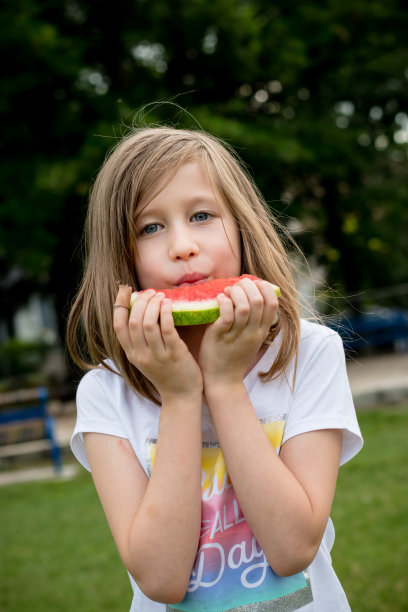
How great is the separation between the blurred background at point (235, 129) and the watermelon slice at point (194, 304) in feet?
20.2

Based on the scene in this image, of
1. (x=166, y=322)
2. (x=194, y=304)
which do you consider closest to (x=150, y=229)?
(x=194, y=304)

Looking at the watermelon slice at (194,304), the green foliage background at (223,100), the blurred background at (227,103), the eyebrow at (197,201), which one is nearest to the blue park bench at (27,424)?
the blurred background at (227,103)

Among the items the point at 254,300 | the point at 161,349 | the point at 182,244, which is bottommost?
the point at 161,349

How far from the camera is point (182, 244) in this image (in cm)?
190

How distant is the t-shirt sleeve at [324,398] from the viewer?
1864mm

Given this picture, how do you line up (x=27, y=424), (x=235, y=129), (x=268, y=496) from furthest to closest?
(x=235, y=129) < (x=27, y=424) < (x=268, y=496)

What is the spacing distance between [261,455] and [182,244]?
2.14 feet

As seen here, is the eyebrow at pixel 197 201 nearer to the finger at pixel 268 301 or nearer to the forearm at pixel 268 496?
the finger at pixel 268 301

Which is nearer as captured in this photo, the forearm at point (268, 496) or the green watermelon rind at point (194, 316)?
the forearm at point (268, 496)

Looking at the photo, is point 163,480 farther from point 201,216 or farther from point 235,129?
point 235,129

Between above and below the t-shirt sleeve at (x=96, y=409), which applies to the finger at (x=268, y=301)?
above

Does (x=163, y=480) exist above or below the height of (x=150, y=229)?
below

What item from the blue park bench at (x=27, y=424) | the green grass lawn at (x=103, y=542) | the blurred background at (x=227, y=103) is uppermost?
the blurred background at (x=227, y=103)

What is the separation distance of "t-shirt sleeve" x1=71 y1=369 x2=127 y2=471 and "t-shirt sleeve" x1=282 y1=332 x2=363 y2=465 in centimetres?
53
